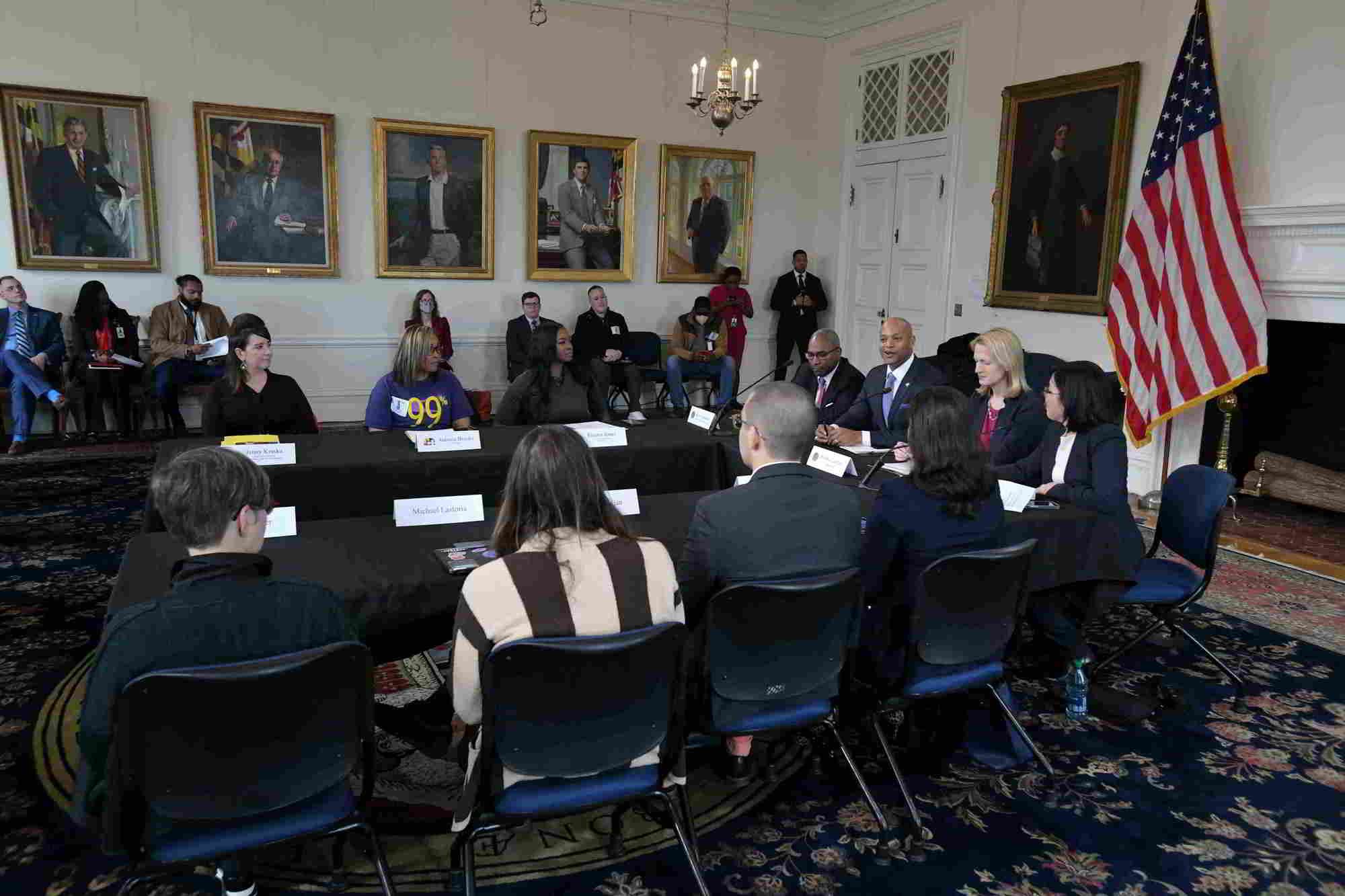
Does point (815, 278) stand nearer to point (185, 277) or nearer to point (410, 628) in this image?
point (185, 277)

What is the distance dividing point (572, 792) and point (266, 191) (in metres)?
7.53

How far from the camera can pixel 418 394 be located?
468 cm

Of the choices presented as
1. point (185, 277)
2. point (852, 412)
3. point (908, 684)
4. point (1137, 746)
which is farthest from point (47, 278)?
point (1137, 746)

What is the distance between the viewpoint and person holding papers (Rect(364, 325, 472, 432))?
4523 mm

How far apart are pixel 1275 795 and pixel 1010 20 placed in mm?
6724

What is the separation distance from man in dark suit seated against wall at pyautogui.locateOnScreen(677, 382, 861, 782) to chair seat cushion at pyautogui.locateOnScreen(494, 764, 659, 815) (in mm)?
430

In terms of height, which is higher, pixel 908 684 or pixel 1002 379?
pixel 1002 379

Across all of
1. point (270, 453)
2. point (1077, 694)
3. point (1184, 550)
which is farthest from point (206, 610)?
point (1184, 550)

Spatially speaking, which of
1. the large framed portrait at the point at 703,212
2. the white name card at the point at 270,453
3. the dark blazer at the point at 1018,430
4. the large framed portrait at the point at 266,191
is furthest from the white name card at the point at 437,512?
the large framed portrait at the point at 703,212

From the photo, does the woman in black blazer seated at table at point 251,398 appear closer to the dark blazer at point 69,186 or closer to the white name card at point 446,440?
the white name card at point 446,440

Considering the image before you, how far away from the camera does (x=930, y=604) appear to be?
96.1 inches

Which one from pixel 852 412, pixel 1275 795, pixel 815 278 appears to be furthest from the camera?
pixel 815 278

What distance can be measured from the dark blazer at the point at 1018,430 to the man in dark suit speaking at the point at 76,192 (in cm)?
713

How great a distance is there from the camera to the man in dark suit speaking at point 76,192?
7.45 metres
